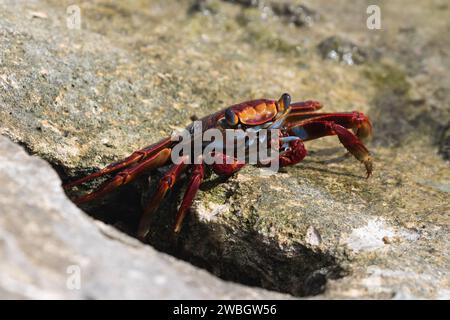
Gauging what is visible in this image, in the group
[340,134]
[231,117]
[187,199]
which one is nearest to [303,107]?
[340,134]

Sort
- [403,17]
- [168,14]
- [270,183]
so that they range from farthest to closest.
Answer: [403,17] → [168,14] → [270,183]

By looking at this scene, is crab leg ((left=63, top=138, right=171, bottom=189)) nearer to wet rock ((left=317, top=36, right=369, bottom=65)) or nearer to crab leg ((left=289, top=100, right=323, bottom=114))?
crab leg ((left=289, top=100, right=323, bottom=114))

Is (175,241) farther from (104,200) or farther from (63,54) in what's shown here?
(63,54)

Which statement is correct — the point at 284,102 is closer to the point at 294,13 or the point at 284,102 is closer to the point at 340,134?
the point at 340,134

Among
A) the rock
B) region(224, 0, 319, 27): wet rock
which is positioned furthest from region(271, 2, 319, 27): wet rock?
the rock

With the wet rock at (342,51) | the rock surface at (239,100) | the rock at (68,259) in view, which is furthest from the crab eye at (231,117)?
the wet rock at (342,51)

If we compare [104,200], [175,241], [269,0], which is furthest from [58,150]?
[269,0]

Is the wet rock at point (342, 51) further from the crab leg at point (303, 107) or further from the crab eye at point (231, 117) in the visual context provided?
the crab eye at point (231, 117)

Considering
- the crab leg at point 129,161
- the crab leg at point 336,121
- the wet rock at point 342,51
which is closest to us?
the crab leg at point 129,161
